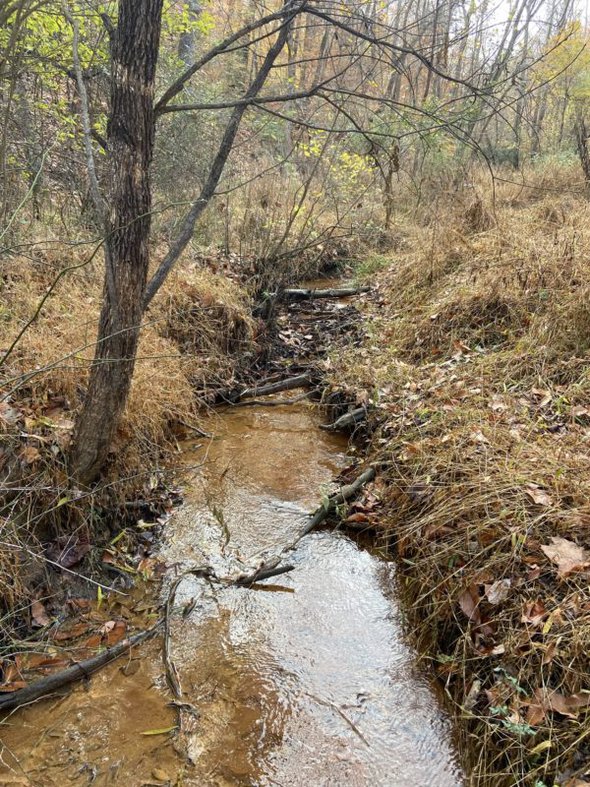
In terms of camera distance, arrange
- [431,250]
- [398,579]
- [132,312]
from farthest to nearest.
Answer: [431,250]
[398,579]
[132,312]

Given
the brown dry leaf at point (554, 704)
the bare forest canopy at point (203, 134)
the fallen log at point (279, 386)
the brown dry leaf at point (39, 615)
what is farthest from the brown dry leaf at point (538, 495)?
the fallen log at point (279, 386)

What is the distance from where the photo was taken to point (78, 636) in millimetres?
2764

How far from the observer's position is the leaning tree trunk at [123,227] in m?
2.55

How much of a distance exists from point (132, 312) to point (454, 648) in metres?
2.52

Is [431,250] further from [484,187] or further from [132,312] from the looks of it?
[132,312]

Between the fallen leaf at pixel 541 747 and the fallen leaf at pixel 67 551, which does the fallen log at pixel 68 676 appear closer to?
the fallen leaf at pixel 67 551

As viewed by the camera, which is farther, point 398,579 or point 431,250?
point 431,250

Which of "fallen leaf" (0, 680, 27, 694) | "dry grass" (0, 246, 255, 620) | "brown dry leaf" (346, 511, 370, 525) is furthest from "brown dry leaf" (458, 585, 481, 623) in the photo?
"fallen leaf" (0, 680, 27, 694)

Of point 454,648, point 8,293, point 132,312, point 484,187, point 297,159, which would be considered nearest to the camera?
point 454,648

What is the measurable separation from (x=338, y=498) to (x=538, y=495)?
1.39 m

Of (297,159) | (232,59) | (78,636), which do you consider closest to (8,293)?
(78,636)

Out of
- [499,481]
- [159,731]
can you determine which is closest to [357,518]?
[499,481]

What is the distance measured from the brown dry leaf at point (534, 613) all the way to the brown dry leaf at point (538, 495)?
21.8 inches

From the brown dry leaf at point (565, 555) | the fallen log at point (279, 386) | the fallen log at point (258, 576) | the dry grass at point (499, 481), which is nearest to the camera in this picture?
the dry grass at point (499, 481)
